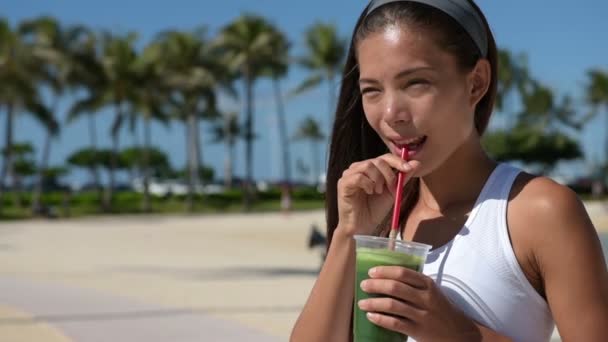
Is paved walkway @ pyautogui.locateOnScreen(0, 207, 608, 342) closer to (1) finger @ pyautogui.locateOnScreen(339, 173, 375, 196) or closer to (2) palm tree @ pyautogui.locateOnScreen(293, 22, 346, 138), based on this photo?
(1) finger @ pyautogui.locateOnScreen(339, 173, 375, 196)

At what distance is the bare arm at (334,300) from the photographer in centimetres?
163

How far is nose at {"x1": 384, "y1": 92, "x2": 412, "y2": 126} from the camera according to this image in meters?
1.52

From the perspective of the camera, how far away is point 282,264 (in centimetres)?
1317

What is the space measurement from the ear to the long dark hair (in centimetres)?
1

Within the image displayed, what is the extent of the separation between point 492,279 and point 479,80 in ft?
1.28

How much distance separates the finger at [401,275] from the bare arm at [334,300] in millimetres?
232

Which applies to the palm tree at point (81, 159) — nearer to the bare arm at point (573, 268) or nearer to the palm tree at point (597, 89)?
the palm tree at point (597, 89)

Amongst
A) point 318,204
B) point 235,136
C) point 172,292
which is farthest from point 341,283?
point 235,136

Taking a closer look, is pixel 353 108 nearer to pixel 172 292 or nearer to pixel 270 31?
pixel 172 292

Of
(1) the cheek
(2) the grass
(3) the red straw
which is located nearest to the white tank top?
(3) the red straw

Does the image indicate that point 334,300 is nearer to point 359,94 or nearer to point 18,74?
point 359,94

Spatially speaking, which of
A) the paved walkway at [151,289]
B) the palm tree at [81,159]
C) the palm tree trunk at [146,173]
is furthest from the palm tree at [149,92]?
the palm tree at [81,159]

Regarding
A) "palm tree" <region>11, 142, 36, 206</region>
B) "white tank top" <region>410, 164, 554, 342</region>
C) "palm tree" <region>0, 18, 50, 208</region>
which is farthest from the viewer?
"palm tree" <region>11, 142, 36, 206</region>

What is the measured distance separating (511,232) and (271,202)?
150 feet
